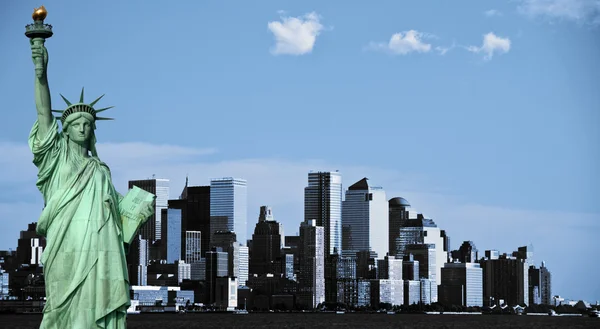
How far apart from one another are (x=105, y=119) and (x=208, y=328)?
494 ft

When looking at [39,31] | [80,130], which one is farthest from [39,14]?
[80,130]

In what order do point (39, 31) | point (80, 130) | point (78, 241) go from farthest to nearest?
point (80, 130), point (39, 31), point (78, 241)

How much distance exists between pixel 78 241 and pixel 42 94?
3.24m

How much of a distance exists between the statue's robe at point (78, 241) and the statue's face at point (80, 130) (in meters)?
0.24

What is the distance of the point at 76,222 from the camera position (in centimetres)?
2856

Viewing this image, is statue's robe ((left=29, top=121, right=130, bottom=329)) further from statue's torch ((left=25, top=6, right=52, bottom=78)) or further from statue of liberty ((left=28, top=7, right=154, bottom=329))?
statue's torch ((left=25, top=6, right=52, bottom=78))

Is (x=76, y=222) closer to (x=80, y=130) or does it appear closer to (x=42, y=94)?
(x=80, y=130)

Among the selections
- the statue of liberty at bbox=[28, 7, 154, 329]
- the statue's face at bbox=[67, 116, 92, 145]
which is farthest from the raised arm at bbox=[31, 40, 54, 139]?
the statue's face at bbox=[67, 116, 92, 145]

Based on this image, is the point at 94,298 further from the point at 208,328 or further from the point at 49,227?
the point at 208,328

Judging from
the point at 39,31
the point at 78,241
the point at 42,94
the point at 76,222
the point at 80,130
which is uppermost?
the point at 39,31

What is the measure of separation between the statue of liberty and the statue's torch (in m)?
0.03

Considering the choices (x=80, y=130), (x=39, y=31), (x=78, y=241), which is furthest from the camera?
(x=80, y=130)

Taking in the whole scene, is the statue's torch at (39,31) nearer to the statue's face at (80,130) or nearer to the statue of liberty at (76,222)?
the statue of liberty at (76,222)

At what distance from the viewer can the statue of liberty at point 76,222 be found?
93.2 feet
